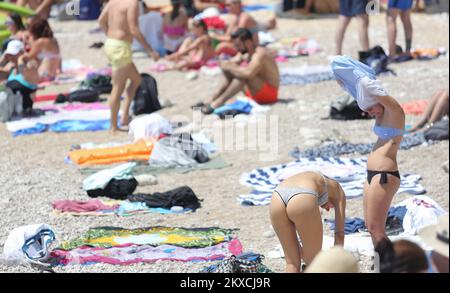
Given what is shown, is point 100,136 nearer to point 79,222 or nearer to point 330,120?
point 330,120

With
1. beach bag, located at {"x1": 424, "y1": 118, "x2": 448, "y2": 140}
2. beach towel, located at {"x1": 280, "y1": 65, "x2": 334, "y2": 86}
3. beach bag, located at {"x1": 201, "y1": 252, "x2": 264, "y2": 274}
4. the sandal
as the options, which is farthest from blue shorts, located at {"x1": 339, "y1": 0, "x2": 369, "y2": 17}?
beach bag, located at {"x1": 201, "y1": 252, "x2": 264, "y2": 274}

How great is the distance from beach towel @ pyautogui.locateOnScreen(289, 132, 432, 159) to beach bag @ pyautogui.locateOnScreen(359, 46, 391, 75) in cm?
311

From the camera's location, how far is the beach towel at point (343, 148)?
9641 mm

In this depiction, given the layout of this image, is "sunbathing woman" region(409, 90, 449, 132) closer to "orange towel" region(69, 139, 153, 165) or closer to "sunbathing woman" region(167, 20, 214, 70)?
"orange towel" region(69, 139, 153, 165)

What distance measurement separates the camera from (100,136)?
10789mm

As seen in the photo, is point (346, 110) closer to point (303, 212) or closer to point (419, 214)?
point (419, 214)

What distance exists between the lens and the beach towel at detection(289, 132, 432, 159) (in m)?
9.64

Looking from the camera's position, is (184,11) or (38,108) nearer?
(38,108)

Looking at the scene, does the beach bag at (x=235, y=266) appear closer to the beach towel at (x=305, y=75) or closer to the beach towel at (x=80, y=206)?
the beach towel at (x=80, y=206)

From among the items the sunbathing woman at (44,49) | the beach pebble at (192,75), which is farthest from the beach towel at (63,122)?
the beach pebble at (192,75)

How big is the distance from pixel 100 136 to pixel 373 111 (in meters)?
5.35

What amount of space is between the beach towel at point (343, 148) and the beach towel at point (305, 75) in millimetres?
3161

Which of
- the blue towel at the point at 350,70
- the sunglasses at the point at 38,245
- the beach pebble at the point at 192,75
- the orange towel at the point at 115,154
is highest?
the blue towel at the point at 350,70
